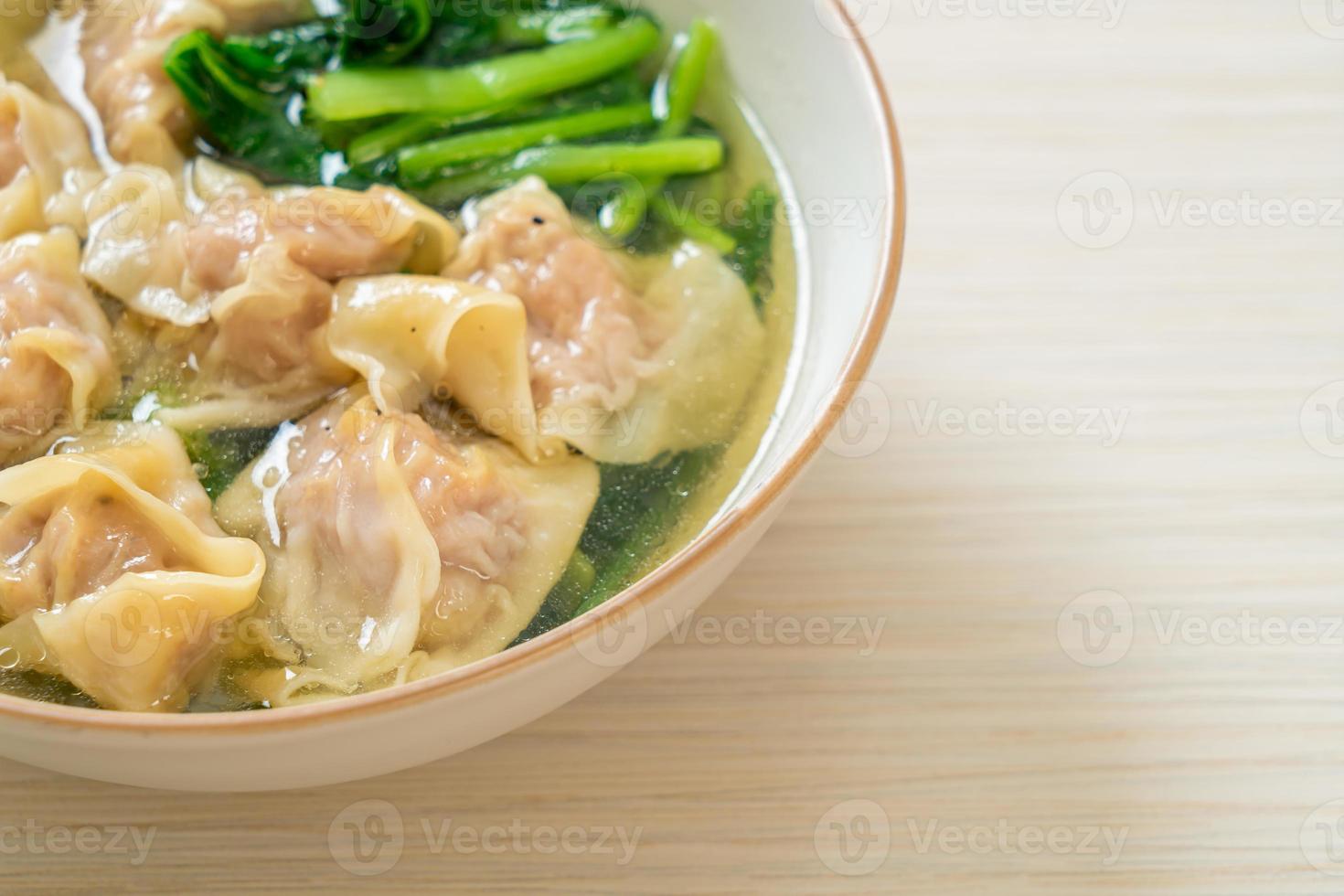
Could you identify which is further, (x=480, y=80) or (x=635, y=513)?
(x=480, y=80)

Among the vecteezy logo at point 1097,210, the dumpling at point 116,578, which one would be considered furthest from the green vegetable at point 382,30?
the vecteezy logo at point 1097,210

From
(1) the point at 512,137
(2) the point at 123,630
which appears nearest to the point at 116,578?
(2) the point at 123,630

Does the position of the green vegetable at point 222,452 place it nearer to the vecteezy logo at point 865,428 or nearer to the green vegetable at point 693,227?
the green vegetable at point 693,227

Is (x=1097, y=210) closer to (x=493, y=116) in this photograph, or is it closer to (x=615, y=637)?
(x=493, y=116)

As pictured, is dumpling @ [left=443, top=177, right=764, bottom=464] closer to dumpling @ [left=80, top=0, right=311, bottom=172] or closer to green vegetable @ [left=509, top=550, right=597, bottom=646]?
green vegetable @ [left=509, top=550, right=597, bottom=646]

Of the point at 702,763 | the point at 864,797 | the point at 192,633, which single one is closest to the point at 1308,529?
the point at 864,797
